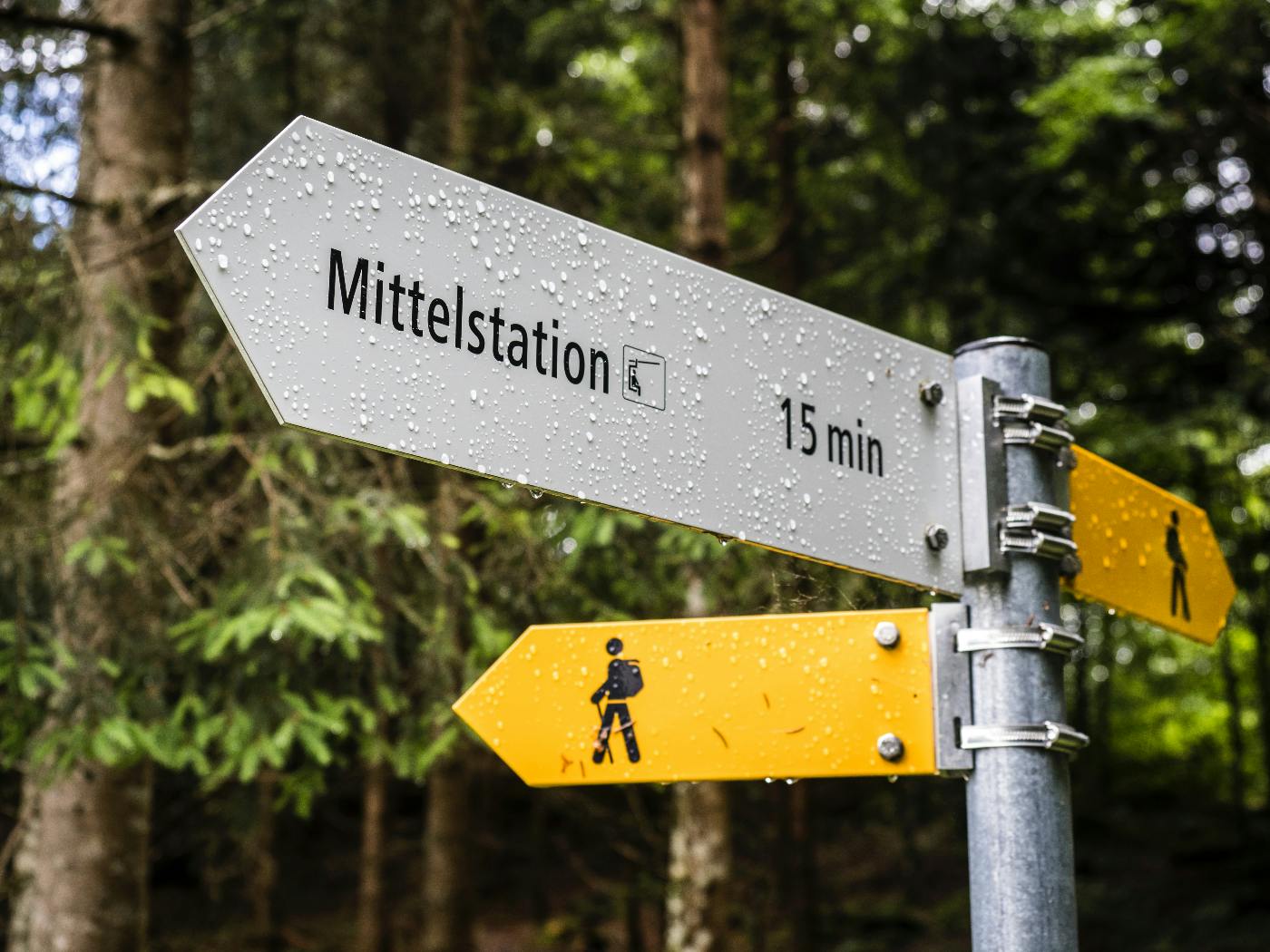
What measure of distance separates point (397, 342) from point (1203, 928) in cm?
1169

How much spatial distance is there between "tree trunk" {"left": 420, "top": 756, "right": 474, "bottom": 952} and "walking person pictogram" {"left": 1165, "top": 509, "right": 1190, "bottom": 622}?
845cm

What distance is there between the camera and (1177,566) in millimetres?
2268

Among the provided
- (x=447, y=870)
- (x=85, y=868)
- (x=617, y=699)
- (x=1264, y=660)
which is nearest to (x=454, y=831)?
(x=447, y=870)

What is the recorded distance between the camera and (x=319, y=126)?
1461 mm

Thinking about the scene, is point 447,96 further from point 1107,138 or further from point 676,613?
point 676,613

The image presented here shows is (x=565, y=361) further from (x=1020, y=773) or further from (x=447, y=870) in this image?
(x=447, y=870)

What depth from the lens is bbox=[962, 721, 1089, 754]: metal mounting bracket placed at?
1687mm

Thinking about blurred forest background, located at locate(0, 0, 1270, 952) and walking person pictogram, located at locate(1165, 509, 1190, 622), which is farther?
blurred forest background, located at locate(0, 0, 1270, 952)

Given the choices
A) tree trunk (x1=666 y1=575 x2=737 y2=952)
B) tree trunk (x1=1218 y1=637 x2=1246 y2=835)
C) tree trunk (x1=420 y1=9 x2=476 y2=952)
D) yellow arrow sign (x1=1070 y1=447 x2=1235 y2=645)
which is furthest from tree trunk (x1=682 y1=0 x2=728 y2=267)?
tree trunk (x1=1218 y1=637 x2=1246 y2=835)

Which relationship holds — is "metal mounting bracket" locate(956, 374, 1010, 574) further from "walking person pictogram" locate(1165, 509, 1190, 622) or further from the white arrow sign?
"walking person pictogram" locate(1165, 509, 1190, 622)

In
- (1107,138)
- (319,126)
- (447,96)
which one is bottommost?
(319,126)

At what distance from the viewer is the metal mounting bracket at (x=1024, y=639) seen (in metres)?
1.72

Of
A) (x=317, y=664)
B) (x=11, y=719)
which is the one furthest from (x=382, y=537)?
(x=11, y=719)

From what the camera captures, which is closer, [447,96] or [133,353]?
[133,353]
